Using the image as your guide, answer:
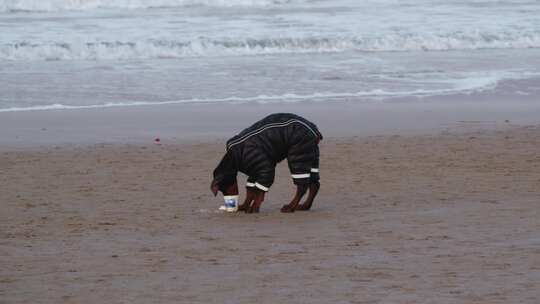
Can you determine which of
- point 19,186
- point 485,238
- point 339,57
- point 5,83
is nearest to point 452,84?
point 339,57

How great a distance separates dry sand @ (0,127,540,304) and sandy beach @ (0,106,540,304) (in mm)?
15

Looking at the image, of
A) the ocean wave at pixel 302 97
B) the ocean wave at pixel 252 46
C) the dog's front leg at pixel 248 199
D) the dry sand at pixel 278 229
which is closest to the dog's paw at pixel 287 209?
the dry sand at pixel 278 229

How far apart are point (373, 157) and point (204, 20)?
1849 cm

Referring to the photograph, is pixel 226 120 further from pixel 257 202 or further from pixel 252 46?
pixel 252 46

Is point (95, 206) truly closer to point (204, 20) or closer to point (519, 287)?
point (519, 287)

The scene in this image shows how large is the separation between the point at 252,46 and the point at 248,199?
1555 cm

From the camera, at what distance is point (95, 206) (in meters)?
8.99

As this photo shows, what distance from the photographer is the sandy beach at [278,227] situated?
603cm

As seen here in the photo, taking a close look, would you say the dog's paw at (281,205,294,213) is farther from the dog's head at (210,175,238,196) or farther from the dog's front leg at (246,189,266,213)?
the dog's head at (210,175,238,196)

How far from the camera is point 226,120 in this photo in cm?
1416

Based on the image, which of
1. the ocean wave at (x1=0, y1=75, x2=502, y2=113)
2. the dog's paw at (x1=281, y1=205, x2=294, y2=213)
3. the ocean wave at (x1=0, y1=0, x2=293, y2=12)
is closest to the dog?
the dog's paw at (x1=281, y1=205, x2=294, y2=213)

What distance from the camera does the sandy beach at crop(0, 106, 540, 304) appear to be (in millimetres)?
6027

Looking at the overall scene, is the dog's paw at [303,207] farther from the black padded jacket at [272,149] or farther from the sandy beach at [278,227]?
the black padded jacket at [272,149]

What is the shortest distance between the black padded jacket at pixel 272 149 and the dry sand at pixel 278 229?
12.5 inches
